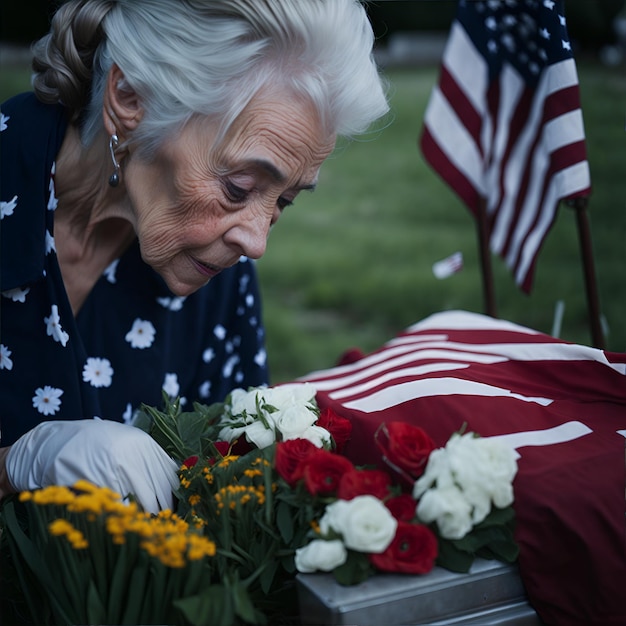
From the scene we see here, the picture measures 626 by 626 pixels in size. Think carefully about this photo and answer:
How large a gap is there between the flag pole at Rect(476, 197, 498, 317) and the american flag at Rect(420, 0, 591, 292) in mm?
37

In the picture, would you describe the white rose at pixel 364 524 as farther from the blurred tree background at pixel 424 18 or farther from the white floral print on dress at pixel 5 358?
the blurred tree background at pixel 424 18

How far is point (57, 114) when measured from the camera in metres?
1.92

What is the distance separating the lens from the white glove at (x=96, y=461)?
1.36m

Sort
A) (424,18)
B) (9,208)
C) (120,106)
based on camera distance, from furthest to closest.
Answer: (424,18) < (9,208) < (120,106)

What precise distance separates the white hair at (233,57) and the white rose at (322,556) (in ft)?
2.74

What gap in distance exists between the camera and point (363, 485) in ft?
4.27

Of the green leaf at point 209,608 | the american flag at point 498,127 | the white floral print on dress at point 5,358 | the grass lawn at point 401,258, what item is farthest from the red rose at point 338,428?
the grass lawn at point 401,258

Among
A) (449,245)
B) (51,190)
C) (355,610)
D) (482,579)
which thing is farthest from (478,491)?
(449,245)

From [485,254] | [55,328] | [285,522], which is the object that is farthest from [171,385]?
[485,254]

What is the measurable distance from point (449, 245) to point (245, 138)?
446cm

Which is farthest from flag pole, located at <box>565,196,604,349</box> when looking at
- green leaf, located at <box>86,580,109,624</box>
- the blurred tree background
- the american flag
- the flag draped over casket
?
the blurred tree background

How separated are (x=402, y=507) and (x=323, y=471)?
0.45ft

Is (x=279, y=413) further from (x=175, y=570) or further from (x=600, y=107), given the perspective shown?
(x=600, y=107)

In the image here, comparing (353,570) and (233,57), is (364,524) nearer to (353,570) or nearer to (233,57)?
(353,570)
